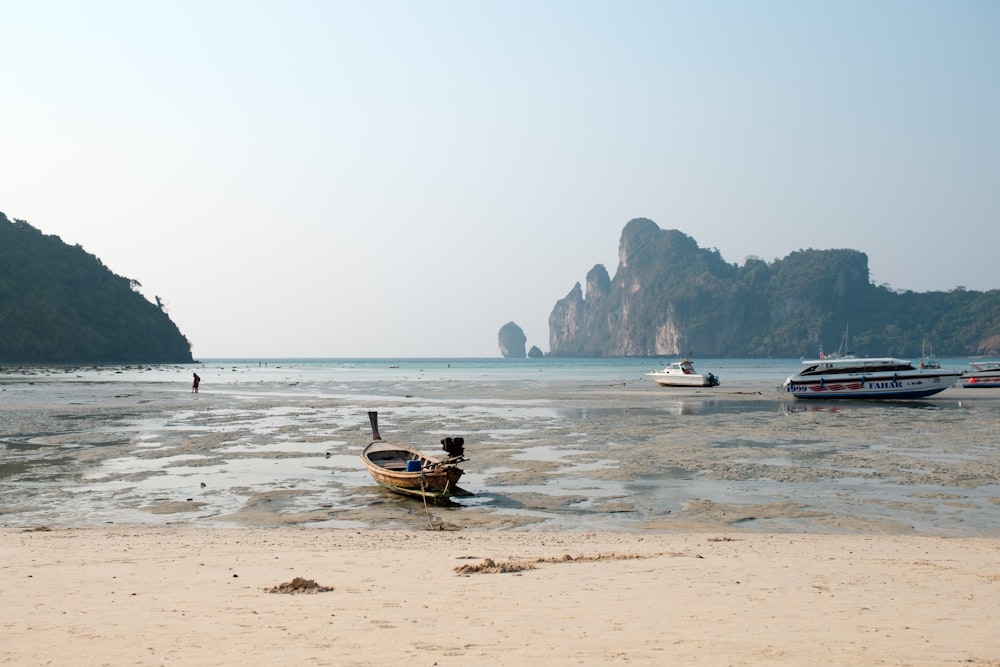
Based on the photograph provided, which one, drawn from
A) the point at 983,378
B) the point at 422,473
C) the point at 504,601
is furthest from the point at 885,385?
Result: the point at 504,601

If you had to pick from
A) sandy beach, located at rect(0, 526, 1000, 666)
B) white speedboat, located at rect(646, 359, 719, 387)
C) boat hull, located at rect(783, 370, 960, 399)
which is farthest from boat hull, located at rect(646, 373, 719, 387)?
sandy beach, located at rect(0, 526, 1000, 666)

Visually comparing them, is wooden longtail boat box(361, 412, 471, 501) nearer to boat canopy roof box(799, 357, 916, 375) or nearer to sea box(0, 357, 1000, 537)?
sea box(0, 357, 1000, 537)

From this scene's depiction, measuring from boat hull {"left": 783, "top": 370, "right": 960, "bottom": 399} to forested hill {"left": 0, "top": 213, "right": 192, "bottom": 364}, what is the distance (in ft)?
386

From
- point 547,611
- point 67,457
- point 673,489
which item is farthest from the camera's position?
point 67,457

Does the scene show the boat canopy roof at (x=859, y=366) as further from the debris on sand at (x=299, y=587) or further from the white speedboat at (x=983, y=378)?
the debris on sand at (x=299, y=587)

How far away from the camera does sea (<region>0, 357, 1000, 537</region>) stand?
15.2m

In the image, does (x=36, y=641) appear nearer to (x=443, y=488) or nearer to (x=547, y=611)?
(x=547, y=611)

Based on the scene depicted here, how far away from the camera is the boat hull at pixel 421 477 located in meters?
16.7

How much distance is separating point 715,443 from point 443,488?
43.5 ft

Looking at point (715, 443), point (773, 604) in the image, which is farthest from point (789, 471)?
point (773, 604)

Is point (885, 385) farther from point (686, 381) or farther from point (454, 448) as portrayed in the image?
point (454, 448)

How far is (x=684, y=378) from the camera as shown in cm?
6669

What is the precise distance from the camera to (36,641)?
273 inches

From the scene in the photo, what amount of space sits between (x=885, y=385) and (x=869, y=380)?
37.7 inches
